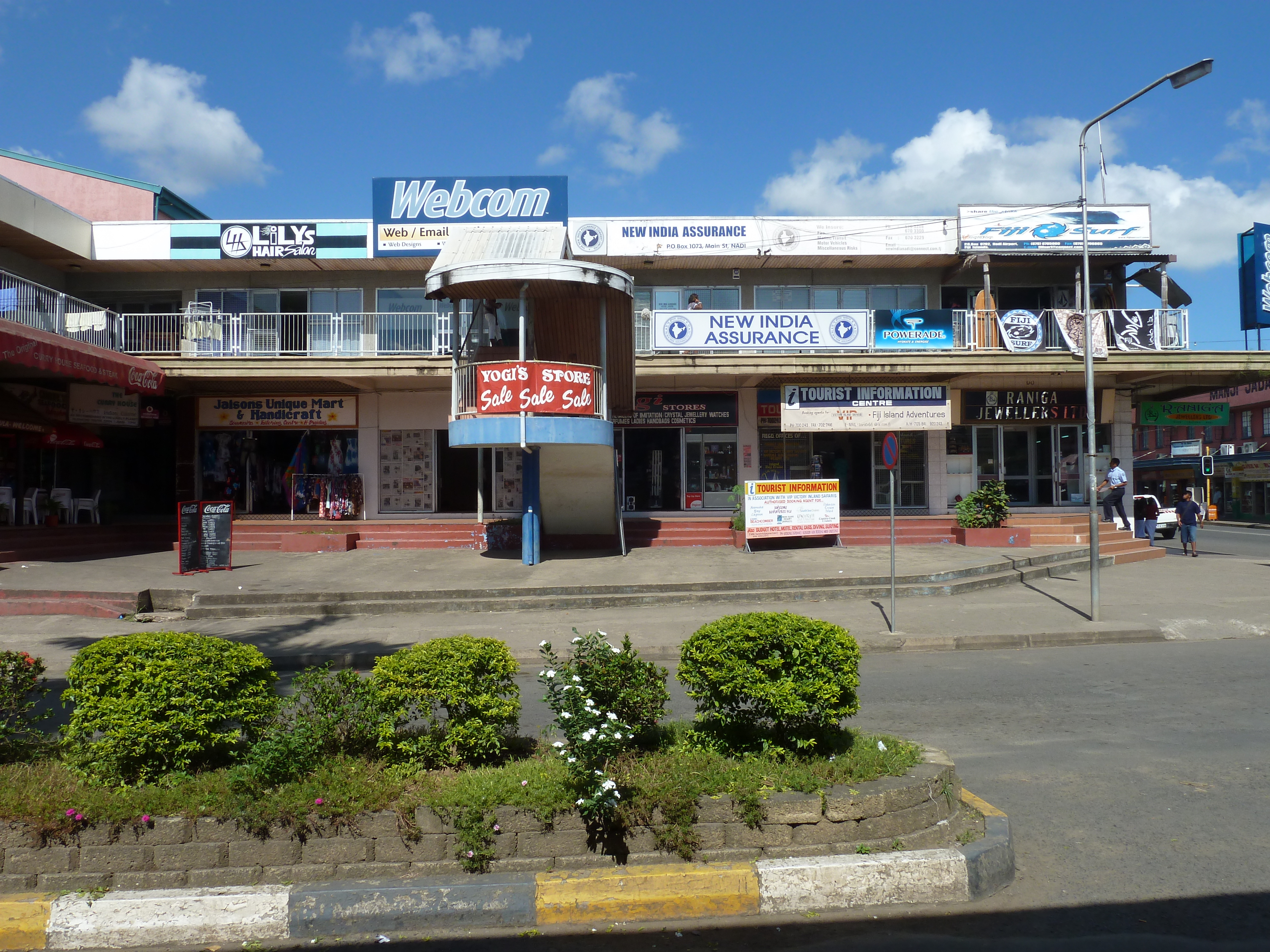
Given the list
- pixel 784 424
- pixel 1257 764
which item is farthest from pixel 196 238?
pixel 1257 764

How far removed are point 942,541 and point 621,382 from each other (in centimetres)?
830

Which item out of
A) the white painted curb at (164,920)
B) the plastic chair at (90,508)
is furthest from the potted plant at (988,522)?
the plastic chair at (90,508)

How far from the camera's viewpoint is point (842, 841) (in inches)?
162

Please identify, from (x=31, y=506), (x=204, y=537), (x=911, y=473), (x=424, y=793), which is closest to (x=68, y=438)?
(x=31, y=506)

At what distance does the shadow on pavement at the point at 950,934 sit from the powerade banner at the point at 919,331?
678 inches

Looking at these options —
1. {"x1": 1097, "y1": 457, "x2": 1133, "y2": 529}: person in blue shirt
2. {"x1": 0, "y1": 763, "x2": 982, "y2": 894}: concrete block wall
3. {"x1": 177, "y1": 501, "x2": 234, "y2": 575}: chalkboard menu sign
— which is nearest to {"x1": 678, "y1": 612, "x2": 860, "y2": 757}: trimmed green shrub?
{"x1": 0, "y1": 763, "x2": 982, "y2": 894}: concrete block wall

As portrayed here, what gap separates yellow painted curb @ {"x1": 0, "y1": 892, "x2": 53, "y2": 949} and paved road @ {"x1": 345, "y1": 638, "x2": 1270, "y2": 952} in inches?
71.4

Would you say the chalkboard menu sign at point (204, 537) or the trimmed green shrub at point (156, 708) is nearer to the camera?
the trimmed green shrub at point (156, 708)

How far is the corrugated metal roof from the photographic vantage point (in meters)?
15.9

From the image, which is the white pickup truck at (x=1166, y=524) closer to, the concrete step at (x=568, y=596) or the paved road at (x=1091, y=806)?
the concrete step at (x=568, y=596)

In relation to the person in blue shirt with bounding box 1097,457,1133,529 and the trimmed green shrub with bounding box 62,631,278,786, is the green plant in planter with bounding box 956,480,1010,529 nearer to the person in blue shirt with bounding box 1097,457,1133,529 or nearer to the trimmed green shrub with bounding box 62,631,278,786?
the person in blue shirt with bounding box 1097,457,1133,529

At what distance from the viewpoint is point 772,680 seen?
452 cm

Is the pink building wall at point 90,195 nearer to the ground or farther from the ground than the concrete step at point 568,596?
farther from the ground

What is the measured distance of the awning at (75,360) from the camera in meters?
14.6
